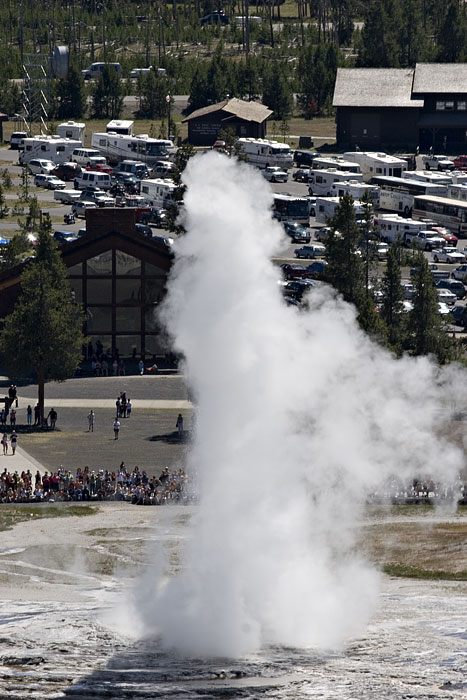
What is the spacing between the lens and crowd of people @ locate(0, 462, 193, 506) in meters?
82.7

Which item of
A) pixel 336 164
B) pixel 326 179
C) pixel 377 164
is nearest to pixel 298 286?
pixel 326 179

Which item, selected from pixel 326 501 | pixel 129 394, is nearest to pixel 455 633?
pixel 326 501

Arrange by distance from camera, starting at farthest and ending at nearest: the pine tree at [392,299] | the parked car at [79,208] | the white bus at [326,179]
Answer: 1. the white bus at [326,179]
2. the parked car at [79,208]
3. the pine tree at [392,299]

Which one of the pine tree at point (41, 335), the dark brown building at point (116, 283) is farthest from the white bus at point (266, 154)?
the pine tree at point (41, 335)

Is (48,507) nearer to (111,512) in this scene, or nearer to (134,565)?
(111,512)

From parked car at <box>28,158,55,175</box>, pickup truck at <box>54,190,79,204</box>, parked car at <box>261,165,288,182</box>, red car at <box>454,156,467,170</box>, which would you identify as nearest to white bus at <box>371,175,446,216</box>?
parked car at <box>261,165,288,182</box>

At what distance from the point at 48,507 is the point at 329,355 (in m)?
26.7

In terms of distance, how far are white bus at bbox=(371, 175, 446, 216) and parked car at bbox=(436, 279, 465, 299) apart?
1185 inches

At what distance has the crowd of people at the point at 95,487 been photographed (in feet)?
271

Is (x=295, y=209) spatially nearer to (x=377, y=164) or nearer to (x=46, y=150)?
(x=377, y=164)

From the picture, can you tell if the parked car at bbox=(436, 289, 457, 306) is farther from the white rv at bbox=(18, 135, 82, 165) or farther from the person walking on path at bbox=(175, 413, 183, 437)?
the white rv at bbox=(18, 135, 82, 165)

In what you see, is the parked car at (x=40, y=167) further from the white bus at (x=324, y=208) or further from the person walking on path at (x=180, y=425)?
the person walking on path at (x=180, y=425)

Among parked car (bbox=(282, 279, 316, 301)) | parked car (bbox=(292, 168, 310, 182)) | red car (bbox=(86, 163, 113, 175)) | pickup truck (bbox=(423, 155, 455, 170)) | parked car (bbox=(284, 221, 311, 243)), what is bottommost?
parked car (bbox=(282, 279, 316, 301))

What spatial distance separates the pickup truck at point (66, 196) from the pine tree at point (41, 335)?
69.8 meters
